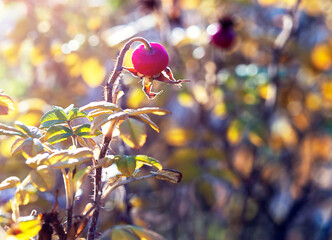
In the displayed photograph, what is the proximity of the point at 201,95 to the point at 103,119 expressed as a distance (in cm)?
138

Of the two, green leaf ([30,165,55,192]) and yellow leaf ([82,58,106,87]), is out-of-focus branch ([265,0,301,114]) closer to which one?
yellow leaf ([82,58,106,87])

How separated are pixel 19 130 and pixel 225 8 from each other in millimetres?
1764

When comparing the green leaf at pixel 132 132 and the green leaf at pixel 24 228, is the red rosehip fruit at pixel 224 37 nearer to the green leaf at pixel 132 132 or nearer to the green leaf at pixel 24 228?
the green leaf at pixel 132 132

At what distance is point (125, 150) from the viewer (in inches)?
40.3

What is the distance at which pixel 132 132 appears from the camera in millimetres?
675

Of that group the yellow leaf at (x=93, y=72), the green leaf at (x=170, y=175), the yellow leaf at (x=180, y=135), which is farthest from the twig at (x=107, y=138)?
the yellow leaf at (x=180, y=135)

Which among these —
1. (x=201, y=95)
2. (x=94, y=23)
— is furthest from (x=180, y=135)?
(x=94, y=23)

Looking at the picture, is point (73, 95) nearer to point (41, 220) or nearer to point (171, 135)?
point (171, 135)

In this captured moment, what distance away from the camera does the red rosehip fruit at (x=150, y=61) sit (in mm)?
743

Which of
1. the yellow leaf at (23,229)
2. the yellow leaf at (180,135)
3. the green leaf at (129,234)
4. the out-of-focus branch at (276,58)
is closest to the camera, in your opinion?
the yellow leaf at (23,229)

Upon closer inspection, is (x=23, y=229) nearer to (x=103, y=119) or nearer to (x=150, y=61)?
(x=103, y=119)

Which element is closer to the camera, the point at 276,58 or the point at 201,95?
the point at 276,58

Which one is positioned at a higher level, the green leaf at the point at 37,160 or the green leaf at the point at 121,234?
the green leaf at the point at 37,160

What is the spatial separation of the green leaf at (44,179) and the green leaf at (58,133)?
9cm
